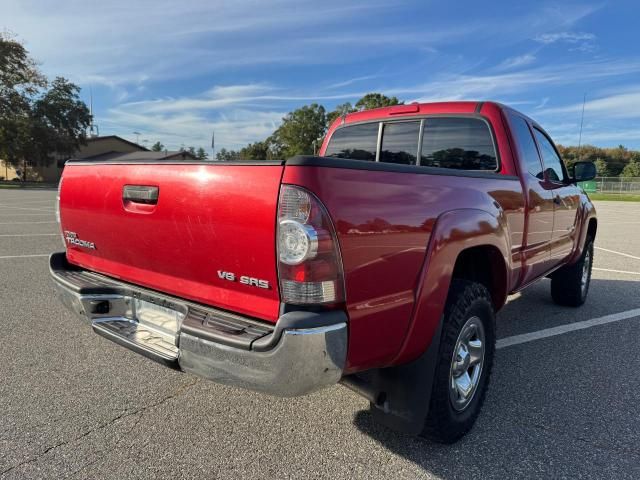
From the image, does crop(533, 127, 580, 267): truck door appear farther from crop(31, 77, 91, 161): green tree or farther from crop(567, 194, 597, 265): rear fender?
crop(31, 77, 91, 161): green tree

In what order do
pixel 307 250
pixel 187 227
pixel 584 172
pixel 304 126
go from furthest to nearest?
pixel 304 126
pixel 584 172
pixel 187 227
pixel 307 250

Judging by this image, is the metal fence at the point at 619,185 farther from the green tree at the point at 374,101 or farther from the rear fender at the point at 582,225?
the rear fender at the point at 582,225

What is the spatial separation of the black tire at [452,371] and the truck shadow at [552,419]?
124 millimetres

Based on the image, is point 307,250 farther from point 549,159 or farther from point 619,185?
point 619,185

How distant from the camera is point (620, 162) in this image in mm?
82500

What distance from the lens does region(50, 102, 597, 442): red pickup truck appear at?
5.98ft

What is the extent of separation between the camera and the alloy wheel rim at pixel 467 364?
2527mm

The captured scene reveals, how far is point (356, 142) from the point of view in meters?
4.04

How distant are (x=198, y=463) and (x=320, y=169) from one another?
155 cm

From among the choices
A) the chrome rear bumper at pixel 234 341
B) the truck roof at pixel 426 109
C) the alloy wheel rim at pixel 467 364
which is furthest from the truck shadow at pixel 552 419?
the truck roof at pixel 426 109

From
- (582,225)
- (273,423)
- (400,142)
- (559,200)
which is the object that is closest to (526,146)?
(559,200)

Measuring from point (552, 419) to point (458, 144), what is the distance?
1.96 metres

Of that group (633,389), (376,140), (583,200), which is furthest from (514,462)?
(583,200)

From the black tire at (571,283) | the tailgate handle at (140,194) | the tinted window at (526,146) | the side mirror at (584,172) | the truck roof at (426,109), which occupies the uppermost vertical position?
the truck roof at (426,109)
